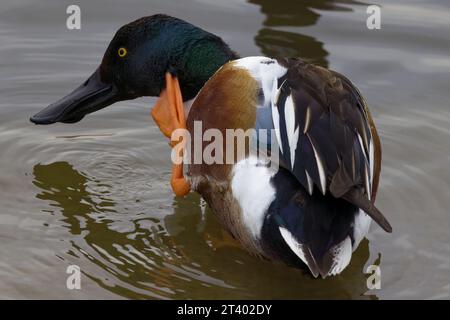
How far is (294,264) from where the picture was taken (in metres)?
4.36

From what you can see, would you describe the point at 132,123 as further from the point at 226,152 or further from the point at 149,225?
the point at 226,152

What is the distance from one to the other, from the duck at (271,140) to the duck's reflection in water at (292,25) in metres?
1.96

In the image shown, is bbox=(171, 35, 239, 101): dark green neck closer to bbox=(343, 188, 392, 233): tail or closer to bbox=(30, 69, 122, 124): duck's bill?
bbox=(30, 69, 122, 124): duck's bill

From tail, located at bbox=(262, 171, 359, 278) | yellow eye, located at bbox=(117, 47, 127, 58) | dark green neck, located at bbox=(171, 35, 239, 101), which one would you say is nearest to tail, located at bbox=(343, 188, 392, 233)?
tail, located at bbox=(262, 171, 359, 278)

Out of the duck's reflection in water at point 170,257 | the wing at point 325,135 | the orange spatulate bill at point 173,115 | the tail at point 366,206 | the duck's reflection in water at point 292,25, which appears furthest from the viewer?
the duck's reflection in water at point 292,25

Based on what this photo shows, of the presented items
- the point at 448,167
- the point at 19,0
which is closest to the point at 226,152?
the point at 448,167

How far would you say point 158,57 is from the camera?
520 cm

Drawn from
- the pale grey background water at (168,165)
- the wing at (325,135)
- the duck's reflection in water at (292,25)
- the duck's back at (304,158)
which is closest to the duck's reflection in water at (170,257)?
the pale grey background water at (168,165)

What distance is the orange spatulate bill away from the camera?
16.5 feet

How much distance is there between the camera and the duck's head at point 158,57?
5.12 meters

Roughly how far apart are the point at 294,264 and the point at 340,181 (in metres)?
0.52

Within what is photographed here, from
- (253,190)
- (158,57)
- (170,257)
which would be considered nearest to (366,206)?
(253,190)

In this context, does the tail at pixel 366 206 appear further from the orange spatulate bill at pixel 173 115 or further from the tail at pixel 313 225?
the orange spatulate bill at pixel 173 115

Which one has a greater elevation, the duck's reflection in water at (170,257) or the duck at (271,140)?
the duck at (271,140)
